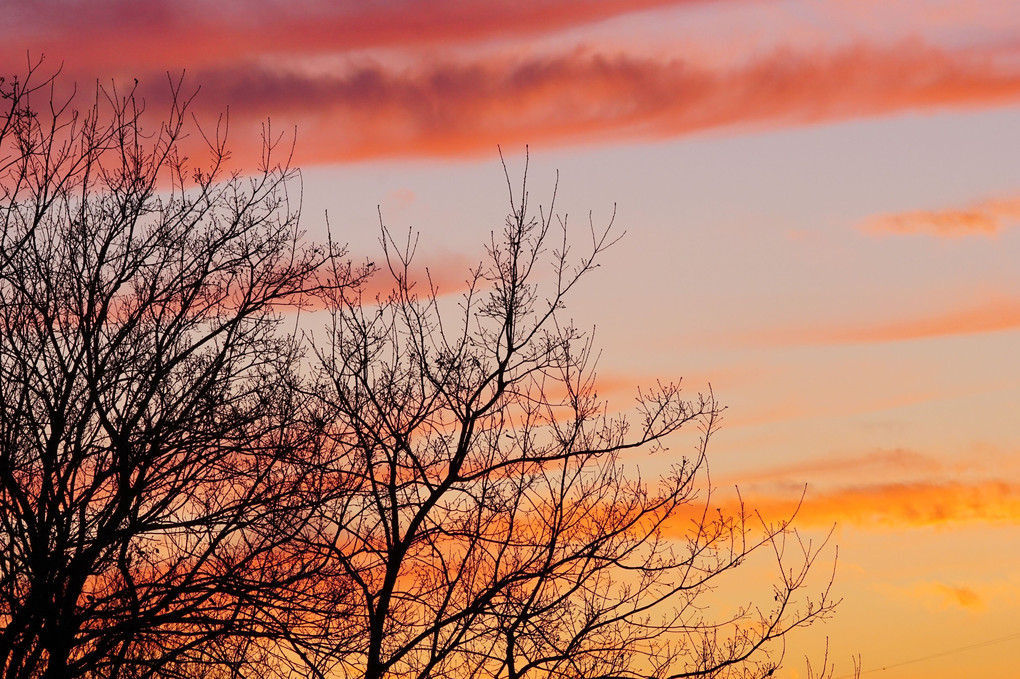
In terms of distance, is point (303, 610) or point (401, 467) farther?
point (401, 467)

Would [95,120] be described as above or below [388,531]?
above

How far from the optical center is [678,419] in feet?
52.4

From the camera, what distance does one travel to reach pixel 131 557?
11.8m

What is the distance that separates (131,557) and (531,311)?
6.07 meters

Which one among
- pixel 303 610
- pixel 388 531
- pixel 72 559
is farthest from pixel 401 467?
pixel 72 559

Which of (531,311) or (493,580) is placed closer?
(493,580)

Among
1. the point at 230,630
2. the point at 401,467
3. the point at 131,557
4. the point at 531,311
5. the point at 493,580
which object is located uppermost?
the point at 531,311

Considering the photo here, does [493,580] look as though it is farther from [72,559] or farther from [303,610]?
[72,559]

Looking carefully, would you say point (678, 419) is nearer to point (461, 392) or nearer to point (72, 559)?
point (461, 392)

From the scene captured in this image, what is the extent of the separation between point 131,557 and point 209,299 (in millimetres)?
3134

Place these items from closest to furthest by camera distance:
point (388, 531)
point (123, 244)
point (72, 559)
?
point (72, 559)
point (123, 244)
point (388, 531)

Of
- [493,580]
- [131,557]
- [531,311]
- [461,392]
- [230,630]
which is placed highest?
[531,311]

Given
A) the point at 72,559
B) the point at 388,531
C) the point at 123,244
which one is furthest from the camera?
the point at 388,531

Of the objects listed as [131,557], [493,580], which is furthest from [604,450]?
[131,557]
